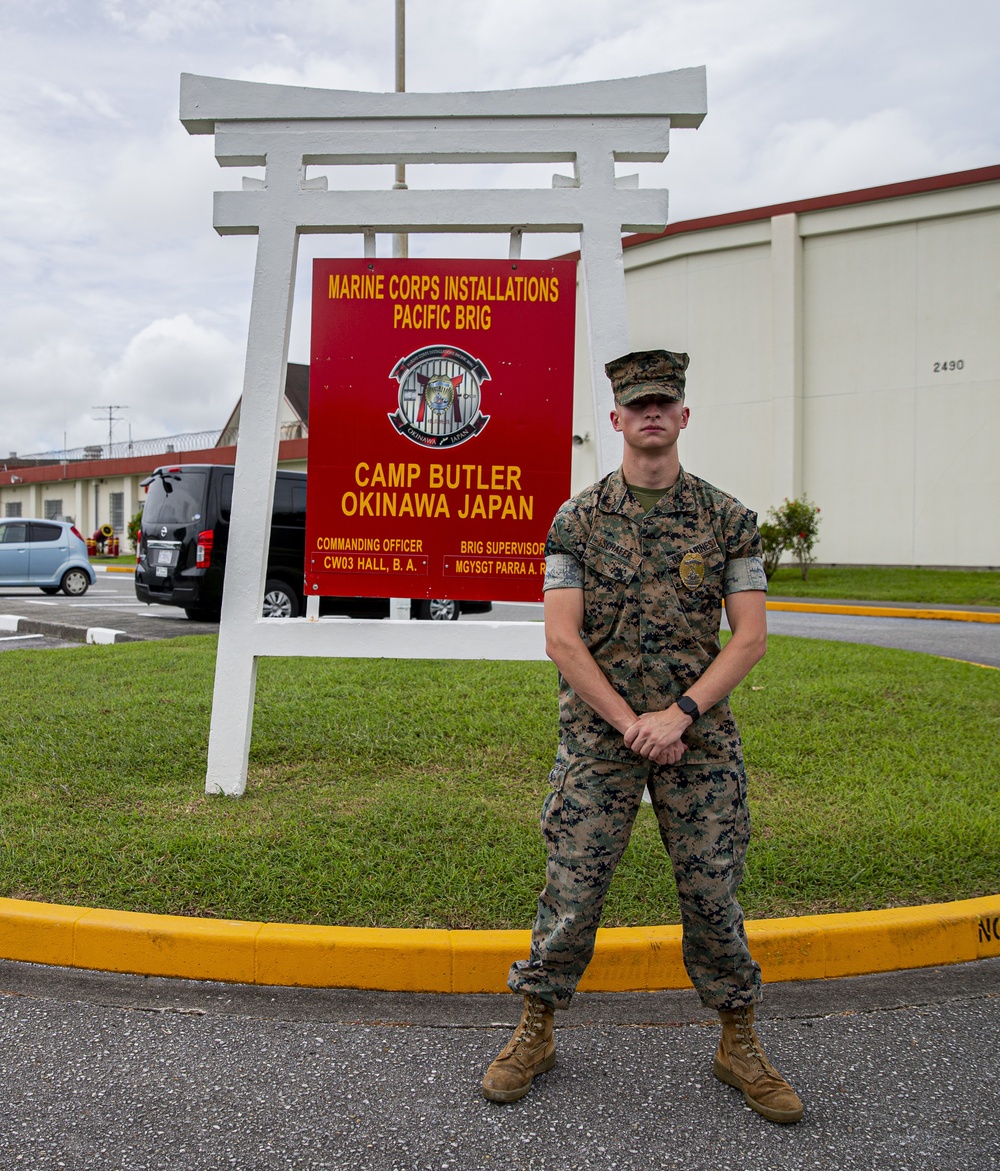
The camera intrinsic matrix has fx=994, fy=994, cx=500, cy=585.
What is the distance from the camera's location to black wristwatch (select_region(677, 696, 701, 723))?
8.06 ft

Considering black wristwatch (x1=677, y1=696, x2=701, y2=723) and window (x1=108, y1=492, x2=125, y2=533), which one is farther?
window (x1=108, y1=492, x2=125, y2=533)

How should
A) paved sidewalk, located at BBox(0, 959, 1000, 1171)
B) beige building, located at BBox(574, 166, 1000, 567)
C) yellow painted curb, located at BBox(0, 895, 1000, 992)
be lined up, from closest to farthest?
paved sidewalk, located at BBox(0, 959, 1000, 1171) < yellow painted curb, located at BBox(0, 895, 1000, 992) < beige building, located at BBox(574, 166, 1000, 567)

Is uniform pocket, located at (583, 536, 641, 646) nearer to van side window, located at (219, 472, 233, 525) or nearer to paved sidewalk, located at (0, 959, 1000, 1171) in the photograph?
paved sidewalk, located at (0, 959, 1000, 1171)

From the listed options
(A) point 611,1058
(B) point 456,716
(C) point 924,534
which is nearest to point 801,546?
(C) point 924,534

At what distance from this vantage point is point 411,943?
3275mm

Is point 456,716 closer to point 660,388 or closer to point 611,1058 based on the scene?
point 611,1058

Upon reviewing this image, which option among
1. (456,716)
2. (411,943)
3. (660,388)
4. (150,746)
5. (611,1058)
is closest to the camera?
(660,388)

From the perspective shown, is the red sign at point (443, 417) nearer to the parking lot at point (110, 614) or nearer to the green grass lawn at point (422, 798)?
the green grass lawn at point (422, 798)

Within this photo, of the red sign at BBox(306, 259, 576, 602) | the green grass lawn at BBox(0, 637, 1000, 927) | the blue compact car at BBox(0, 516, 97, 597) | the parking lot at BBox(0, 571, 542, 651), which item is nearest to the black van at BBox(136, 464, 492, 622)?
the parking lot at BBox(0, 571, 542, 651)

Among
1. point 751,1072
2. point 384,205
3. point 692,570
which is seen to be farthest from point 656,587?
point 384,205

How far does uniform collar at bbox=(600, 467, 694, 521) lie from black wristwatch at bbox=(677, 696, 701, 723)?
0.48 m

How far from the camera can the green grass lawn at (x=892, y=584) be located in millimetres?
17266

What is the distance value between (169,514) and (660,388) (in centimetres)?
1073

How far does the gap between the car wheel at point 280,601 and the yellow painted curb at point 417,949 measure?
859 centimetres
